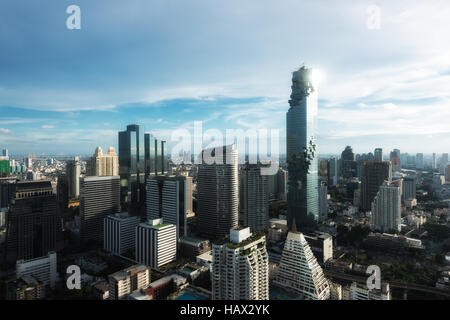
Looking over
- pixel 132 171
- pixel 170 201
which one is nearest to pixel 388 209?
pixel 170 201

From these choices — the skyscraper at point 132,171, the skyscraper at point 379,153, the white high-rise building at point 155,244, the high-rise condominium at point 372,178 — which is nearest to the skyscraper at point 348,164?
the skyscraper at point 379,153

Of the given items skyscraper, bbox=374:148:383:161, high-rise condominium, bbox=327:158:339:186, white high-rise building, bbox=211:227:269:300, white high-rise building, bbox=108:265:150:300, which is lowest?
white high-rise building, bbox=108:265:150:300

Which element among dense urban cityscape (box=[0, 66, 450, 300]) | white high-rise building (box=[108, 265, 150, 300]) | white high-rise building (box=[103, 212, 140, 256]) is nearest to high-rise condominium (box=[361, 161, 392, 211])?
dense urban cityscape (box=[0, 66, 450, 300])

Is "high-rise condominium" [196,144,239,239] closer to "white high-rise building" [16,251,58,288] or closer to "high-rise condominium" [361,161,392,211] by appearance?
"white high-rise building" [16,251,58,288]

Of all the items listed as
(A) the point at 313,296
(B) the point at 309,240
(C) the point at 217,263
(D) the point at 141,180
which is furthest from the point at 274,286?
(D) the point at 141,180

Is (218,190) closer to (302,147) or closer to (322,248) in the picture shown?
(302,147)

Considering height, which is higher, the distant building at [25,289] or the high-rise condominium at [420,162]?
the high-rise condominium at [420,162]

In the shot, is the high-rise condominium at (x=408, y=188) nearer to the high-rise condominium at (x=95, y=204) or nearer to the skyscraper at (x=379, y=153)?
the skyscraper at (x=379, y=153)
